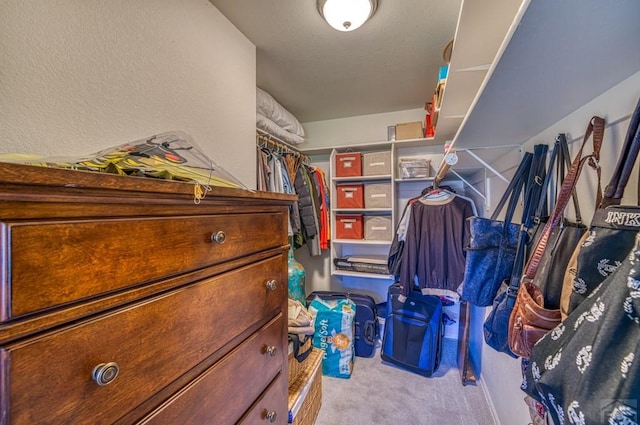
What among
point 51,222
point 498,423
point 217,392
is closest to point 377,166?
point 498,423

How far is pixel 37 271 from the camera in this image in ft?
1.10

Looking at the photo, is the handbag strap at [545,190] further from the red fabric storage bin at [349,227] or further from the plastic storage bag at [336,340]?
the red fabric storage bin at [349,227]

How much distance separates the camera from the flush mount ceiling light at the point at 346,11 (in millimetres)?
1202

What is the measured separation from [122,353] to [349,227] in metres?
2.18

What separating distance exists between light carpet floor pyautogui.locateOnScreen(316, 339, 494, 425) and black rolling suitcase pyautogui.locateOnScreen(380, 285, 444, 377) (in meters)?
0.09

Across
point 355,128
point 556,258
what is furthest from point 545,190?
point 355,128

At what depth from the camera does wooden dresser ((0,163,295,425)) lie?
32cm

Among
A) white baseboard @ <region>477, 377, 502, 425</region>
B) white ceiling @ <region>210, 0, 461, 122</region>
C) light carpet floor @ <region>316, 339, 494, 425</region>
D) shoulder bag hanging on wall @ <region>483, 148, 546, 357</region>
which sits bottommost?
light carpet floor @ <region>316, 339, 494, 425</region>

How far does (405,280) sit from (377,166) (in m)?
1.04

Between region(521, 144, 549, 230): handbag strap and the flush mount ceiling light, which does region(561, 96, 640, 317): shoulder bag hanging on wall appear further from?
the flush mount ceiling light

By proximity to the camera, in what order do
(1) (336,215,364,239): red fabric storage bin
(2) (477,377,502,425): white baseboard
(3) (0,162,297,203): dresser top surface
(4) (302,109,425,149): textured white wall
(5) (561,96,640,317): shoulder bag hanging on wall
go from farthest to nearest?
1. (4) (302,109,425,149): textured white wall
2. (1) (336,215,364,239): red fabric storage bin
3. (2) (477,377,502,425): white baseboard
4. (5) (561,96,640,317): shoulder bag hanging on wall
5. (3) (0,162,297,203): dresser top surface

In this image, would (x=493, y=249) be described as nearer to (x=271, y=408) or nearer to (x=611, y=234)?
(x=611, y=234)

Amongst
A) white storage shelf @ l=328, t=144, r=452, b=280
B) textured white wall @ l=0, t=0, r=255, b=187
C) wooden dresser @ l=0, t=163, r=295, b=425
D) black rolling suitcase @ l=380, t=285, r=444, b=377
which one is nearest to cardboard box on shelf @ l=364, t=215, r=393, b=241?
white storage shelf @ l=328, t=144, r=452, b=280

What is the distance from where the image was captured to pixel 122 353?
16.8 inches
